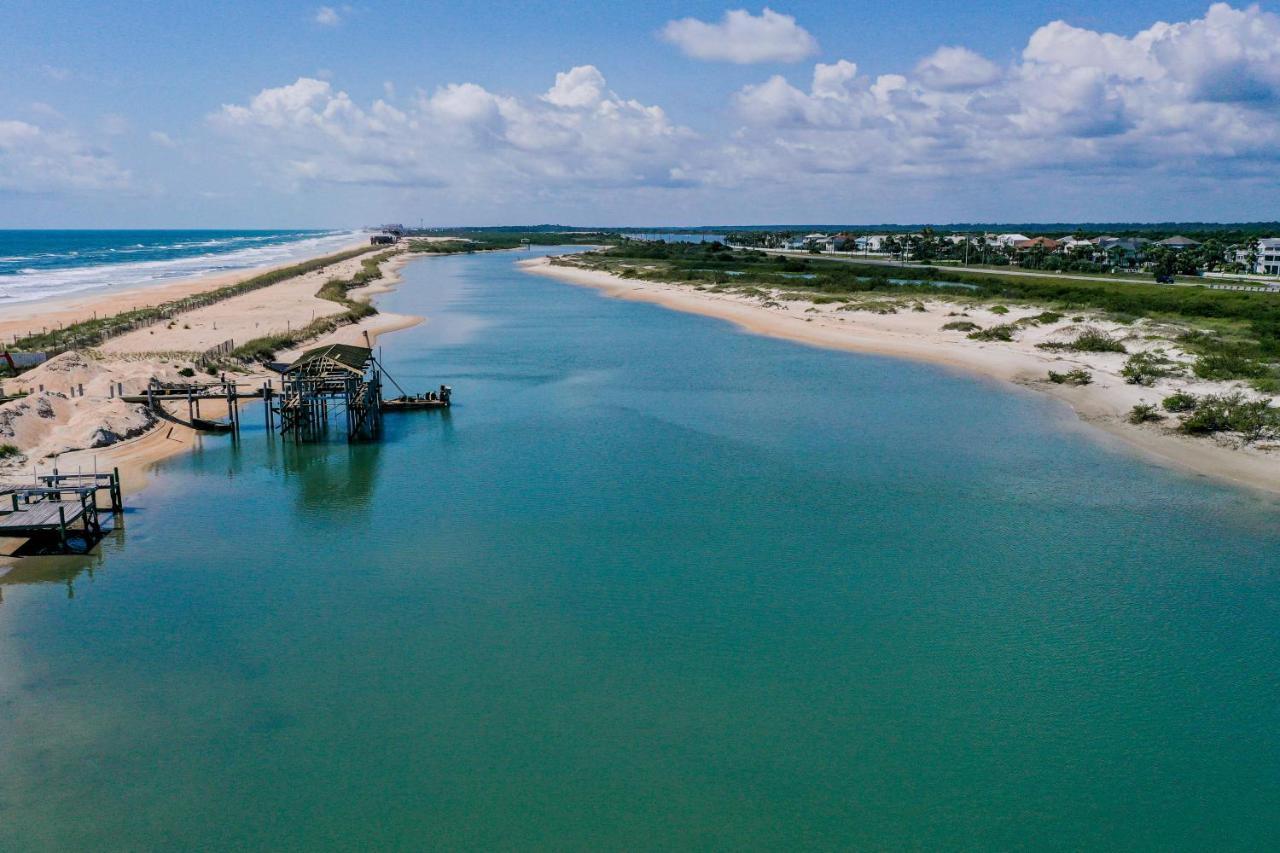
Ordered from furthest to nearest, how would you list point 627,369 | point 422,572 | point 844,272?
point 844,272 → point 627,369 → point 422,572

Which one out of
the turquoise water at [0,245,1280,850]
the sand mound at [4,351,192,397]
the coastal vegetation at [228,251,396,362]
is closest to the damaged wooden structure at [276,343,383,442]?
the turquoise water at [0,245,1280,850]

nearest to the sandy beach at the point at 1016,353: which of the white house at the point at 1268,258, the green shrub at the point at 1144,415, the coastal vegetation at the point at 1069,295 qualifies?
the green shrub at the point at 1144,415

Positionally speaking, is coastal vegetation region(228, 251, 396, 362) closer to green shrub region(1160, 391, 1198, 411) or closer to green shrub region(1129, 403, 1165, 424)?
green shrub region(1129, 403, 1165, 424)

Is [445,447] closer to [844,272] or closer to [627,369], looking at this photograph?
[627,369]

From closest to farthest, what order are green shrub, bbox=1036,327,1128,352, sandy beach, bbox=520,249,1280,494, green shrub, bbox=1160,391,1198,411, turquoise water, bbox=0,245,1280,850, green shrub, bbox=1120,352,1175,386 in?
turquoise water, bbox=0,245,1280,850 → sandy beach, bbox=520,249,1280,494 → green shrub, bbox=1160,391,1198,411 → green shrub, bbox=1120,352,1175,386 → green shrub, bbox=1036,327,1128,352

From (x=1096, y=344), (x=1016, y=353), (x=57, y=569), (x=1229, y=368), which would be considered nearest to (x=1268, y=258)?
(x=1096, y=344)

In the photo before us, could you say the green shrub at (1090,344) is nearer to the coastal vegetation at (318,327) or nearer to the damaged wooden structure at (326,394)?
the damaged wooden structure at (326,394)

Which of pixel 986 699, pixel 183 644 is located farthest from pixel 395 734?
pixel 986 699
